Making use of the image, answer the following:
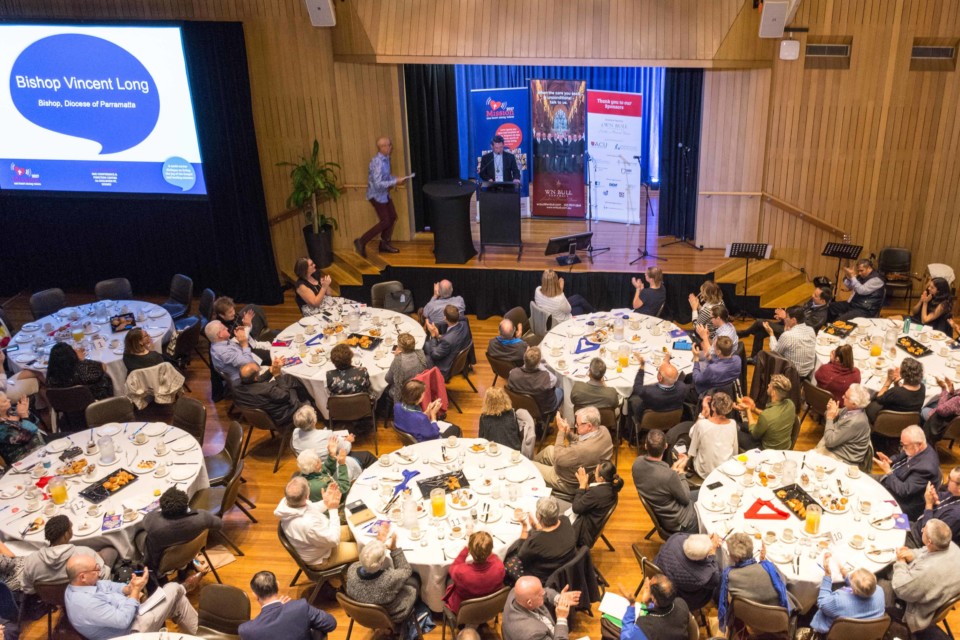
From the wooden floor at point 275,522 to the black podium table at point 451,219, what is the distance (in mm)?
2463

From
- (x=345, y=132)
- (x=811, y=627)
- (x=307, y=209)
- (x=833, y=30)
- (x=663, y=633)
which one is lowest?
(x=811, y=627)

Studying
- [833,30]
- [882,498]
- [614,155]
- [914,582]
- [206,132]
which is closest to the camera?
[914,582]

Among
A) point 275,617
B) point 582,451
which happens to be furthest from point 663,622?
point 275,617

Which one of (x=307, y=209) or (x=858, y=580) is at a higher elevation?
(x=307, y=209)

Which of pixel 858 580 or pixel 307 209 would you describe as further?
pixel 307 209

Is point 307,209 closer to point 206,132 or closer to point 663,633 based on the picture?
point 206,132

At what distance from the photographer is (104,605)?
5.79 meters

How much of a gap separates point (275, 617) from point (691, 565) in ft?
9.64

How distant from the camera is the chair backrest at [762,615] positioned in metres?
5.61

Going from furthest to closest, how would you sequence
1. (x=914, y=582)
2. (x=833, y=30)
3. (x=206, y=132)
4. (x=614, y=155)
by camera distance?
(x=614, y=155) → (x=206, y=132) → (x=833, y=30) → (x=914, y=582)

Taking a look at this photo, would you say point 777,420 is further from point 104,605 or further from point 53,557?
point 53,557

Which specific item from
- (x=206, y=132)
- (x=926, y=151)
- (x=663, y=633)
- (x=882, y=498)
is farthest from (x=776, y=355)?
(x=206, y=132)

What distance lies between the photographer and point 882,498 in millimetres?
6605

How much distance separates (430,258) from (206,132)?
397 cm
